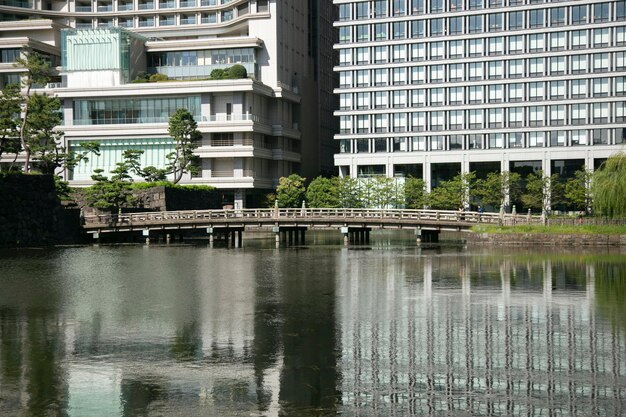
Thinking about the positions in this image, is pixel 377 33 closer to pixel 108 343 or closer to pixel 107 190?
pixel 107 190

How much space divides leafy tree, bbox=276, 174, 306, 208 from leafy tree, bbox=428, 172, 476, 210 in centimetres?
1871

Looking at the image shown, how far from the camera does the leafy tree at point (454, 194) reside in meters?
109

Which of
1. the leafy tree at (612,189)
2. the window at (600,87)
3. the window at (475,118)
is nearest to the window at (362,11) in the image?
the window at (475,118)

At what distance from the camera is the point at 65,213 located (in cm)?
8419

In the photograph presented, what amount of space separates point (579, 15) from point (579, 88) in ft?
30.7

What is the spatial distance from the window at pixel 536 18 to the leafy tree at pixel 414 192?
25358 millimetres

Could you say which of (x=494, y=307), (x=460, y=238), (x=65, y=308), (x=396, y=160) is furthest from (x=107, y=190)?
(x=494, y=307)

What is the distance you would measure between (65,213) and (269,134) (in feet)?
155

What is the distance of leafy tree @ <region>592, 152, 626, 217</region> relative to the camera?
73.4m

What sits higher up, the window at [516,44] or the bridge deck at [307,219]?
the window at [516,44]

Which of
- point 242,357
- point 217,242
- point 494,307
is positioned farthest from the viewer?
point 217,242

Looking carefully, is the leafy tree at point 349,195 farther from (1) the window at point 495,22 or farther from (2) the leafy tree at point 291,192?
(1) the window at point 495,22

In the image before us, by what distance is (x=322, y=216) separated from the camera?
274ft

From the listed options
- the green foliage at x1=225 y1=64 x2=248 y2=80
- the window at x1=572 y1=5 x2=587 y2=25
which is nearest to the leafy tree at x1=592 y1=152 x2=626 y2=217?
the window at x1=572 y1=5 x2=587 y2=25
